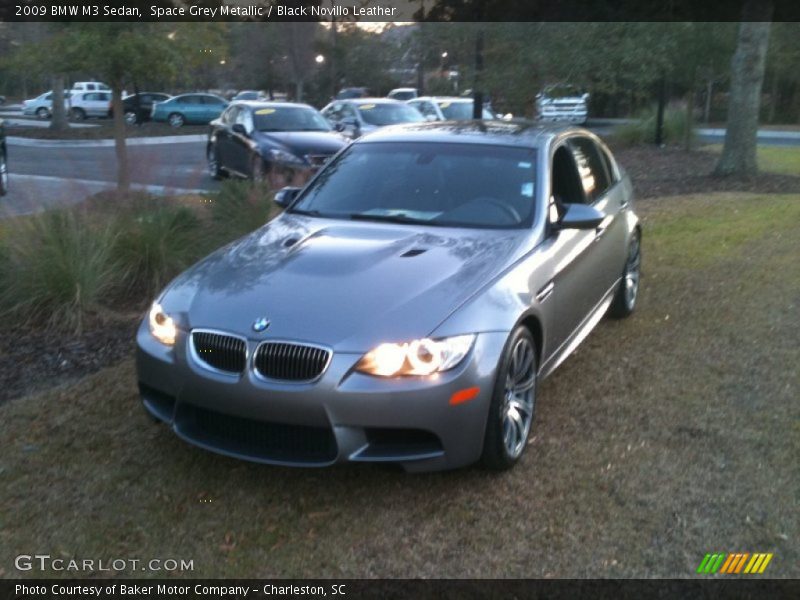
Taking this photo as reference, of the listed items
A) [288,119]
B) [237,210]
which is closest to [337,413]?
[237,210]

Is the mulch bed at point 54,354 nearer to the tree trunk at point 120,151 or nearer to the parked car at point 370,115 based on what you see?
the tree trunk at point 120,151

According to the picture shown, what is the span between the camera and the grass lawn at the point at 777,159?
17.3 meters

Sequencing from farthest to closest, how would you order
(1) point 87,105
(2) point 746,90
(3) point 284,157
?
(1) point 87,105 → (2) point 746,90 → (3) point 284,157

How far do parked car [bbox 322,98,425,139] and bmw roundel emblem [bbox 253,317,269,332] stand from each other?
48.5 ft

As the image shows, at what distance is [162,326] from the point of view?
4402 mm

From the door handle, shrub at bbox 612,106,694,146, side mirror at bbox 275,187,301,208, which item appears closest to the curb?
shrub at bbox 612,106,694,146

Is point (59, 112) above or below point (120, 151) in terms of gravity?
below

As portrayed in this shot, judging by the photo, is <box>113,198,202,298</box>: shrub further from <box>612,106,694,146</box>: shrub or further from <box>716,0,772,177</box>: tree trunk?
<box>612,106,694,146</box>: shrub

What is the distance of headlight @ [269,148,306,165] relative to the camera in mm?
13751

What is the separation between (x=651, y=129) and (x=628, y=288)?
56.4 feet

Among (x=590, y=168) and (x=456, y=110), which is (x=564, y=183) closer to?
(x=590, y=168)

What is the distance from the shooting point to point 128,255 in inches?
280

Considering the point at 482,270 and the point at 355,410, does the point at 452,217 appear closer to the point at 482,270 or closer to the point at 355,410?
the point at 482,270
